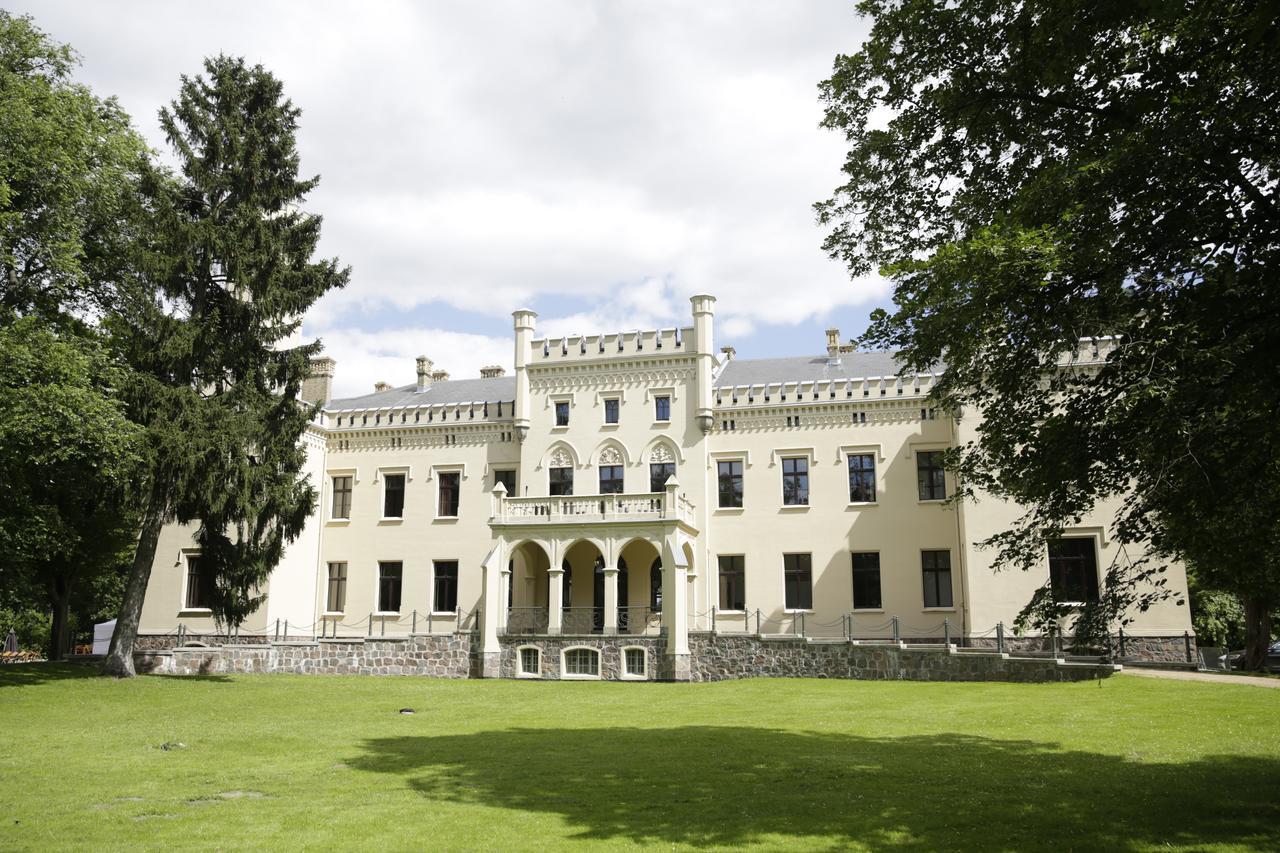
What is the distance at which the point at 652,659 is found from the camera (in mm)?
26047

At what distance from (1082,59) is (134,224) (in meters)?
20.7

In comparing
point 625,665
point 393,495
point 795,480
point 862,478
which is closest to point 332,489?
point 393,495

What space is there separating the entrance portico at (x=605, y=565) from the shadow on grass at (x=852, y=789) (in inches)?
520

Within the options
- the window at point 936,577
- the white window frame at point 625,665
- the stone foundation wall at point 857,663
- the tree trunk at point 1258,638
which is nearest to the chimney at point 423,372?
the white window frame at point 625,665

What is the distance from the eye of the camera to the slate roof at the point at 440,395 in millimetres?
34594

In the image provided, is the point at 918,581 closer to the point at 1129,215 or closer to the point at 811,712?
the point at 811,712

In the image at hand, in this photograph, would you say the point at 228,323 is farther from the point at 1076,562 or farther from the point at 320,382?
the point at 1076,562

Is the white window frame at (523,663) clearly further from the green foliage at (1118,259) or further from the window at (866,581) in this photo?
the green foliage at (1118,259)

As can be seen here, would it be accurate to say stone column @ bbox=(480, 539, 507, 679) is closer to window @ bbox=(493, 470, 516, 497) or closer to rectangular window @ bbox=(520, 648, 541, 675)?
rectangular window @ bbox=(520, 648, 541, 675)

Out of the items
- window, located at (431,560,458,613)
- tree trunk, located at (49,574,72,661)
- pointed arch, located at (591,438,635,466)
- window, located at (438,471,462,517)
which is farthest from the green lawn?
window, located at (438,471,462,517)

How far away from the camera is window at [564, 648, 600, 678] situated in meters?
26.6

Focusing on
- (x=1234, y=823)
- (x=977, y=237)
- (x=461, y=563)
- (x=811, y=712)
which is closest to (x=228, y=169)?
(x=461, y=563)

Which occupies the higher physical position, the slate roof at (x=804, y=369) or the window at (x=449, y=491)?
the slate roof at (x=804, y=369)

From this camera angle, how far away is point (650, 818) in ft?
26.3
